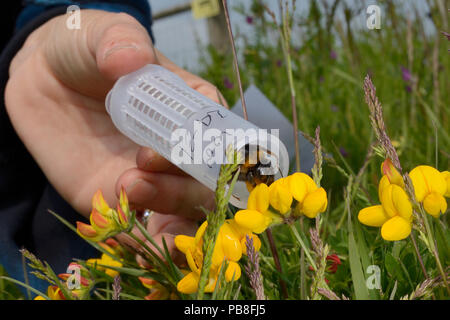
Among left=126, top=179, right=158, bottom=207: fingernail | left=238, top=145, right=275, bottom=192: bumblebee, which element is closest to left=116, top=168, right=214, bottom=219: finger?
left=126, top=179, right=158, bottom=207: fingernail

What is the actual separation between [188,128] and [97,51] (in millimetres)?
289

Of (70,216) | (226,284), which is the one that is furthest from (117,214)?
(70,216)

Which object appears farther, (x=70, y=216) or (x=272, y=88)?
(x=272, y=88)

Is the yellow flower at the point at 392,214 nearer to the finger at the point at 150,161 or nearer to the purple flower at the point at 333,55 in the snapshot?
the finger at the point at 150,161

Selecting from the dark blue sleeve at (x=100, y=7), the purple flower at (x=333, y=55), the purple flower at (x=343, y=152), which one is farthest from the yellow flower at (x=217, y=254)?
the purple flower at (x=333, y=55)

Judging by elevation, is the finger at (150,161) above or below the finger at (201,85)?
below

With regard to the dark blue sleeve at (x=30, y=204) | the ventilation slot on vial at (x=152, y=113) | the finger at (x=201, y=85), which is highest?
the ventilation slot on vial at (x=152, y=113)

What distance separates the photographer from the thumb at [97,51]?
28.6 inches

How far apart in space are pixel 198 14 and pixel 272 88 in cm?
98

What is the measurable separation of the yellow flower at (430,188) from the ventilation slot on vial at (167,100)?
291 mm

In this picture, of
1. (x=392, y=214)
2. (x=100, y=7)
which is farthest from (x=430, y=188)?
(x=100, y=7)

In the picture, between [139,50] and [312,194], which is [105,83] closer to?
[139,50]
